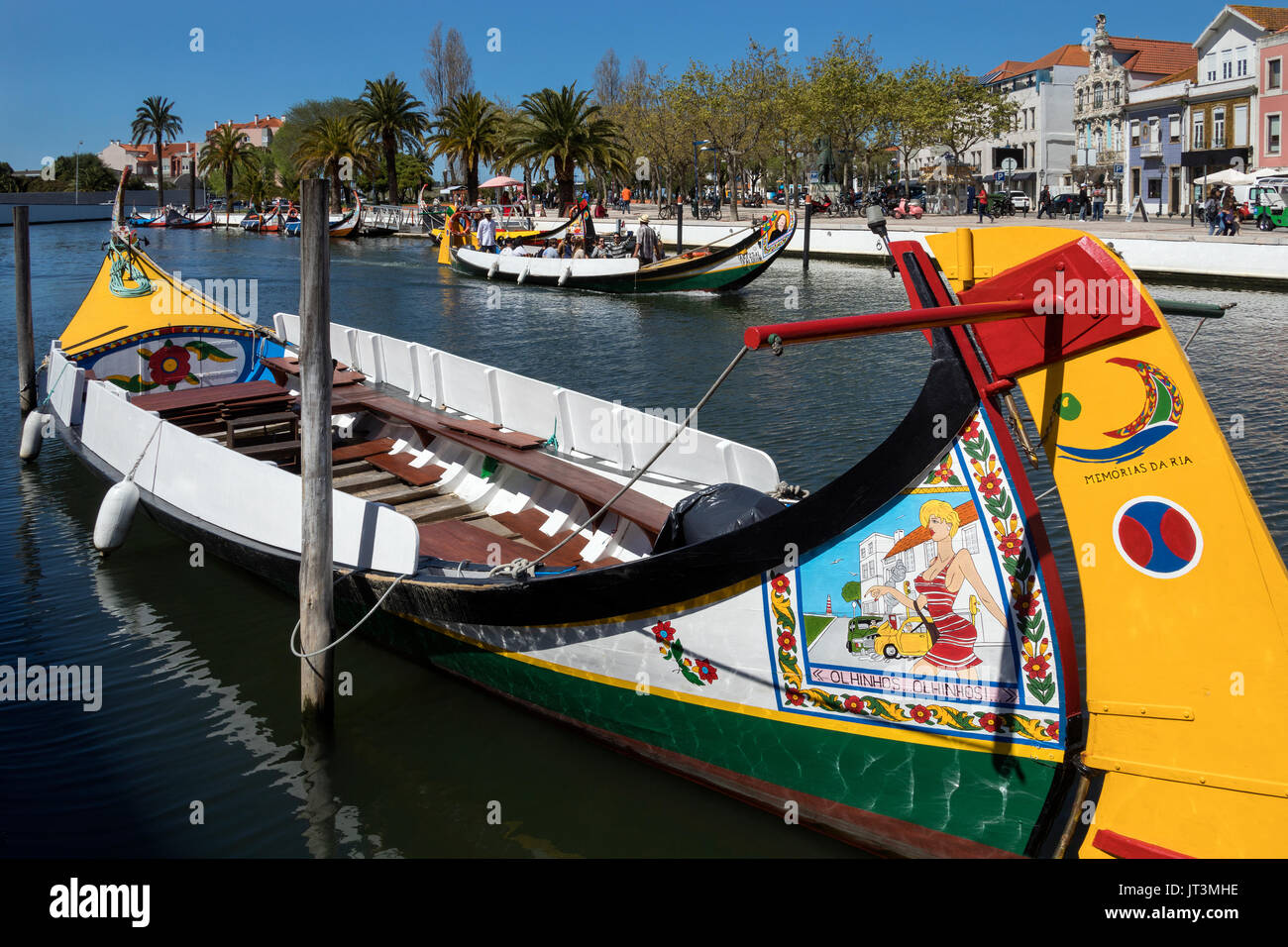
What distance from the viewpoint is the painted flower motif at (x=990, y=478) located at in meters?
4.86

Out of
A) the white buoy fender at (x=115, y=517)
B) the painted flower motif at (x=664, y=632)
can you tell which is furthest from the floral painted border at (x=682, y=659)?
the white buoy fender at (x=115, y=517)

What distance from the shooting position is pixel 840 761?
18.0 feet

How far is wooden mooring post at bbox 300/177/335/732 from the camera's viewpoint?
6691mm

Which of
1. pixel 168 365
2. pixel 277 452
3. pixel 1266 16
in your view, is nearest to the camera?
pixel 277 452

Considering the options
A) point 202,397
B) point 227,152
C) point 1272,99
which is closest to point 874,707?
point 202,397

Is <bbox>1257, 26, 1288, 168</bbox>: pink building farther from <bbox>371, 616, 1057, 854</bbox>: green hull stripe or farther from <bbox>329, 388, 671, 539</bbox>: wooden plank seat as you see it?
<bbox>371, 616, 1057, 854</bbox>: green hull stripe

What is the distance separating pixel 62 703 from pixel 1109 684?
22.5 feet

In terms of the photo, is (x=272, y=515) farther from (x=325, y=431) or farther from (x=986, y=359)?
(x=986, y=359)

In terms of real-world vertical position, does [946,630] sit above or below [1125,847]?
above

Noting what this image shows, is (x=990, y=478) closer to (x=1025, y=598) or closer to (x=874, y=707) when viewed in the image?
(x=1025, y=598)

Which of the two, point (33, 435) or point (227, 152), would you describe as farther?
point (227, 152)

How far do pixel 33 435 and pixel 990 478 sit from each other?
42.0 ft

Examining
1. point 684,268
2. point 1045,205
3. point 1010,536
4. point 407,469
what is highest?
point 1045,205
